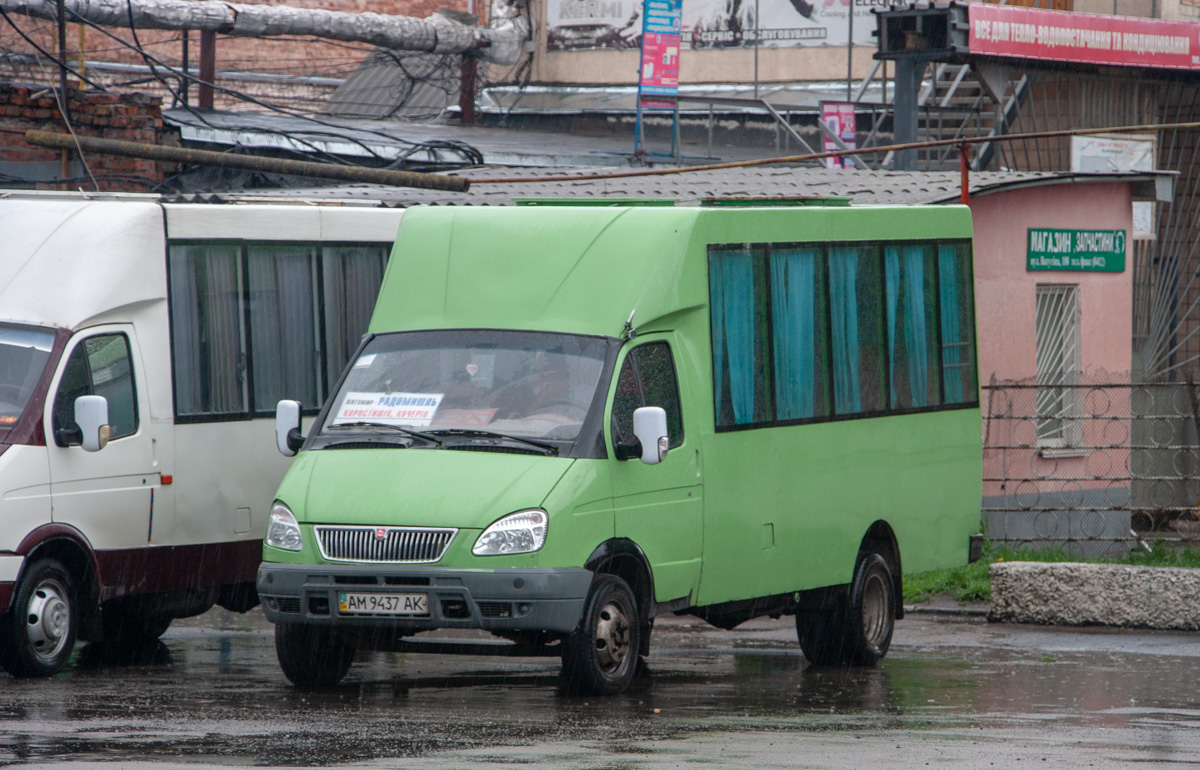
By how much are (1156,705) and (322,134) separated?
14.7 m

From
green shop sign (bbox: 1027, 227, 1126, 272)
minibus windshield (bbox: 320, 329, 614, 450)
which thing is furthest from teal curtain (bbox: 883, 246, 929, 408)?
green shop sign (bbox: 1027, 227, 1126, 272)

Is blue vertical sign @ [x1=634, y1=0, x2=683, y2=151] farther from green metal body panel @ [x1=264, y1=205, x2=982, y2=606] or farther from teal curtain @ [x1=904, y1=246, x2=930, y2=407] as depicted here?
green metal body panel @ [x1=264, y1=205, x2=982, y2=606]

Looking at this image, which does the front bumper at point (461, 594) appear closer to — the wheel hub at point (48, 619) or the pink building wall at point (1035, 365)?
the wheel hub at point (48, 619)

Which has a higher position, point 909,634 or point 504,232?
point 504,232

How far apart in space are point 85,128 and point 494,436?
10603mm

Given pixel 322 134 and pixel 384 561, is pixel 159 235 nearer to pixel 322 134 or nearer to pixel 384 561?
pixel 384 561

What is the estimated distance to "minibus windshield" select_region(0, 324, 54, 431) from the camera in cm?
1031

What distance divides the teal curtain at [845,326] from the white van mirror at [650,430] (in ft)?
6.97

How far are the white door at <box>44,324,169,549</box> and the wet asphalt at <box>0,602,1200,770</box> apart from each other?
0.88 m

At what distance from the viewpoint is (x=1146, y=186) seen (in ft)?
63.3

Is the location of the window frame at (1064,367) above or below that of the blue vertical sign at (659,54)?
below

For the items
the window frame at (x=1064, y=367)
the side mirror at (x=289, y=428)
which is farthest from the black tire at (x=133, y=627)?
the window frame at (x=1064, y=367)

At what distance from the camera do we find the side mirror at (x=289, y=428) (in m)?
10.2

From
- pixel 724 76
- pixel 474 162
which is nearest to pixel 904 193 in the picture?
pixel 474 162
